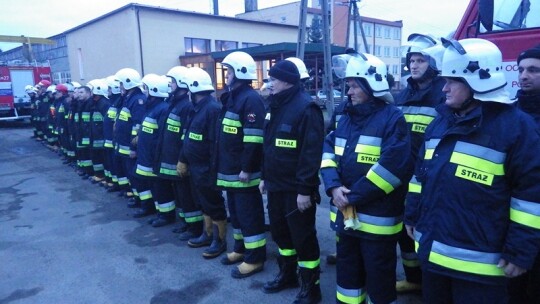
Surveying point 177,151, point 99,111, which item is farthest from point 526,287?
point 99,111

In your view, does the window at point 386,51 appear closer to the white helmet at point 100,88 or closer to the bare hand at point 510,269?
the white helmet at point 100,88

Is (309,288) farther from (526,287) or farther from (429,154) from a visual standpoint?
(429,154)

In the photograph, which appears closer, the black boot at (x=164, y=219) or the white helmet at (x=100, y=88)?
the black boot at (x=164, y=219)

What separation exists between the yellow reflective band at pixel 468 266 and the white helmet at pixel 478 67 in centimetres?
86

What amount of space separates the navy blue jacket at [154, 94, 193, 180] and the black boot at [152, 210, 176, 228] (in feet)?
2.74

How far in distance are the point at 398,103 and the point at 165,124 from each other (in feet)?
9.85


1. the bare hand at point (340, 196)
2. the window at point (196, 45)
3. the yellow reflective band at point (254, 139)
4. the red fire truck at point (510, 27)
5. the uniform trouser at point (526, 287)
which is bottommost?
the uniform trouser at point (526, 287)

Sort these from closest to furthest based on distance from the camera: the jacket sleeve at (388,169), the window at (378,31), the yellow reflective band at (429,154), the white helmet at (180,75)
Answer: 1. the yellow reflective band at (429,154)
2. the jacket sleeve at (388,169)
3. the white helmet at (180,75)
4. the window at (378,31)

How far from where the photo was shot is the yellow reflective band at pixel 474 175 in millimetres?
1979

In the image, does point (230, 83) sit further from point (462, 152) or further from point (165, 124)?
point (462, 152)

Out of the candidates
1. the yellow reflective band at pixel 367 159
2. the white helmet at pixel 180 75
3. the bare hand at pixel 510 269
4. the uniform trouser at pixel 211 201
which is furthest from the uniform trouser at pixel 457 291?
the white helmet at pixel 180 75

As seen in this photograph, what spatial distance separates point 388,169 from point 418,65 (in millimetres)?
1141

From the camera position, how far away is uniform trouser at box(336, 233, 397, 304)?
2.68 m

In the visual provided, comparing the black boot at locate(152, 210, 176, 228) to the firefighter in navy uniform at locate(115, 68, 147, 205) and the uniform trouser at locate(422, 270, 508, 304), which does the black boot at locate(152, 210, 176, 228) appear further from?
the uniform trouser at locate(422, 270, 508, 304)
